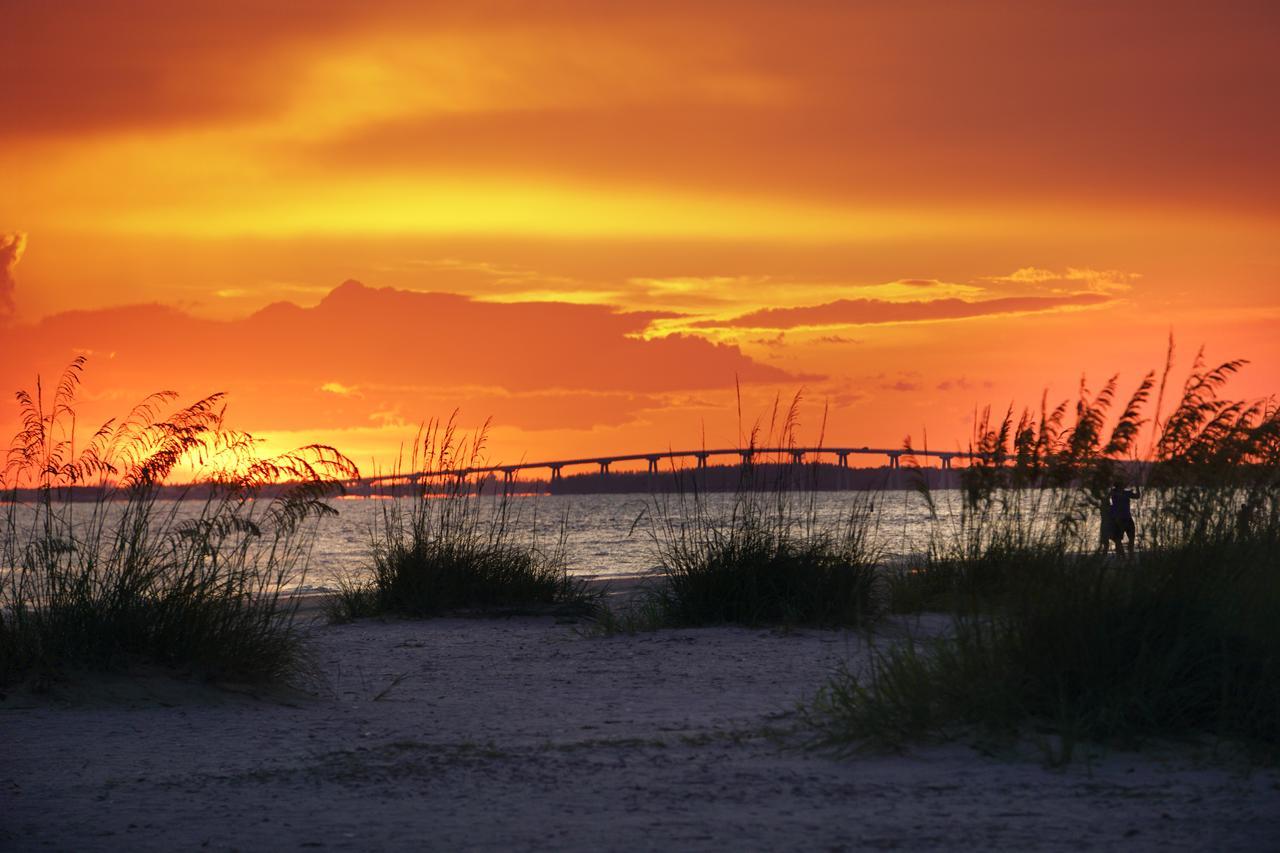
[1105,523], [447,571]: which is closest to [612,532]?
[447,571]

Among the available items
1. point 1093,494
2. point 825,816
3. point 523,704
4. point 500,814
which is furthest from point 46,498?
point 1093,494

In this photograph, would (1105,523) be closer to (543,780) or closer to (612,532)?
(543,780)

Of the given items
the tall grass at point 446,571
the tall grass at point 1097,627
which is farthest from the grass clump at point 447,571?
the tall grass at point 1097,627

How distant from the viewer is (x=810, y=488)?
12109mm

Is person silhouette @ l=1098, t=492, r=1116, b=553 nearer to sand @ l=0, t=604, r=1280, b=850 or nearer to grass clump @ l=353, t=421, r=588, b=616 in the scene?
sand @ l=0, t=604, r=1280, b=850

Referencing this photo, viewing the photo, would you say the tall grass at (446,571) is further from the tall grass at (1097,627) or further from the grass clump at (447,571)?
the tall grass at (1097,627)

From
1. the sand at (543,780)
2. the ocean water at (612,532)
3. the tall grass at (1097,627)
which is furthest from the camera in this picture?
the ocean water at (612,532)

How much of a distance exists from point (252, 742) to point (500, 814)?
236 centimetres

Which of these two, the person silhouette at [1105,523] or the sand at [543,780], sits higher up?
the person silhouette at [1105,523]

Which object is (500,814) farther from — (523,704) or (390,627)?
(390,627)

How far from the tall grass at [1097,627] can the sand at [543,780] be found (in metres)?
0.26

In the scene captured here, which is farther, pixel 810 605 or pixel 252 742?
pixel 810 605

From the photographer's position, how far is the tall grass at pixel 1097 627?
6371 millimetres

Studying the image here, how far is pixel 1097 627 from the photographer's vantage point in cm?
640
